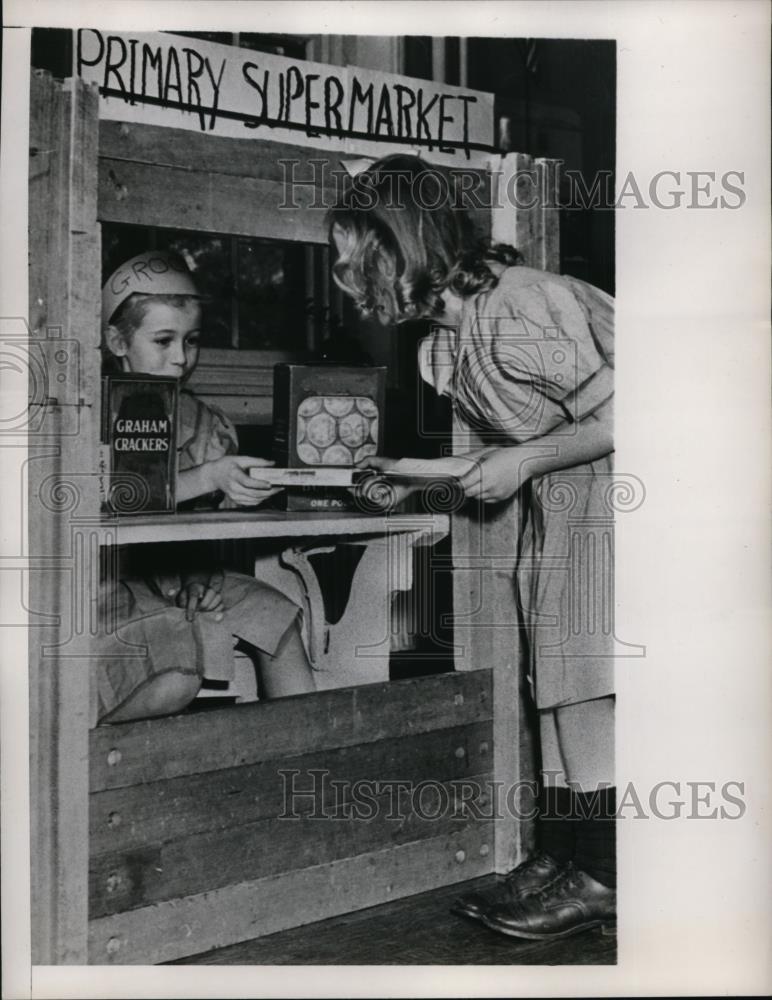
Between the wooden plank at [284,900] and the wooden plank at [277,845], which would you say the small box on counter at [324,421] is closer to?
the wooden plank at [277,845]

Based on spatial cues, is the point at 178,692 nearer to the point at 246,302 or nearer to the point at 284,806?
the point at 284,806

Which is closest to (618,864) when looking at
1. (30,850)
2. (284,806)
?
(284,806)

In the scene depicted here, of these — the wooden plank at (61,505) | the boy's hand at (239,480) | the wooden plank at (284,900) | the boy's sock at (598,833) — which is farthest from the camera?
the boy's sock at (598,833)

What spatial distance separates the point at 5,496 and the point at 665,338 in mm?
1430

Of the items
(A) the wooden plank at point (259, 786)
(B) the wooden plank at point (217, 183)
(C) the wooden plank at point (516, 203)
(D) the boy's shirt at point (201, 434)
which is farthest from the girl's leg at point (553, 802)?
(B) the wooden plank at point (217, 183)

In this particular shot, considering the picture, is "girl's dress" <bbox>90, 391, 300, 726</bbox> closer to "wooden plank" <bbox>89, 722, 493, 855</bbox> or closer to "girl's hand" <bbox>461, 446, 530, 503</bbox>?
"wooden plank" <bbox>89, 722, 493, 855</bbox>

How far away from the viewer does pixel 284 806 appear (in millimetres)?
2768

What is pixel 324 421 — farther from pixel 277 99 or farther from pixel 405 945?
pixel 405 945

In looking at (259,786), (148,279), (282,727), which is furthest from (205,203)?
(259,786)

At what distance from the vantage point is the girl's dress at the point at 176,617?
2629mm

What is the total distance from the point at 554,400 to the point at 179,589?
35.6 inches

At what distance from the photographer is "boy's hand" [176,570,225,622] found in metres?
2.72

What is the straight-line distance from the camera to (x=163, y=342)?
2.72 metres

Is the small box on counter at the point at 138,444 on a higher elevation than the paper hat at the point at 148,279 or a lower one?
lower
